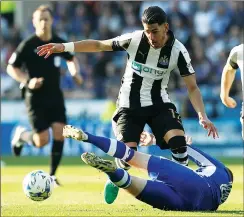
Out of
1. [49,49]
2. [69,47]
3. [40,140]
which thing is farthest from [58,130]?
[49,49]

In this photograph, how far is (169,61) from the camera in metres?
9.14

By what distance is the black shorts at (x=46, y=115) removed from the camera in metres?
12.9

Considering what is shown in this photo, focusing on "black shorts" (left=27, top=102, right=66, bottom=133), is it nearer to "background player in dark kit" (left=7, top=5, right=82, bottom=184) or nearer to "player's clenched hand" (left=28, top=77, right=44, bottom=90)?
"background player in dark kit" (left=7, top=5, right=82, bottom=184)

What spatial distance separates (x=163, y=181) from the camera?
26.2 feet

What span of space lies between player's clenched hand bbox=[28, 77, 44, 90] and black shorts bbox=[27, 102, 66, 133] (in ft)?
1.78

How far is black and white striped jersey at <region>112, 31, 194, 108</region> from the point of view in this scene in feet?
29.8

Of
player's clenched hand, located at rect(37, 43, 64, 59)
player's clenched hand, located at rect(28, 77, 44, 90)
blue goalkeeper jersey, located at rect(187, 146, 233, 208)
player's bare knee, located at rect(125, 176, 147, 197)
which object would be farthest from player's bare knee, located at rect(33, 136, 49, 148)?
player's bare knee, located at rect(125, 176, 147, 197)

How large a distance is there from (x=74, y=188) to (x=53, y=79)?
1.88 metres

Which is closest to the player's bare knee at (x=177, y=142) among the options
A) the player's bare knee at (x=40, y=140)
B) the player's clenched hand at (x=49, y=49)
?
the player's clenched hand at (x=49, y=49)

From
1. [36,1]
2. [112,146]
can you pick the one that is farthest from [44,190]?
[36,1]

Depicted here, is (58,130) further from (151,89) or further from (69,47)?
(69,47)

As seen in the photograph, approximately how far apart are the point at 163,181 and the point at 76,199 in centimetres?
248

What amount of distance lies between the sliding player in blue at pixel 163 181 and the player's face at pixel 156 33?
1436 mm

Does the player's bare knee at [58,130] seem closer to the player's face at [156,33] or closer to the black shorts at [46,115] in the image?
the black shorts at [46,115]
